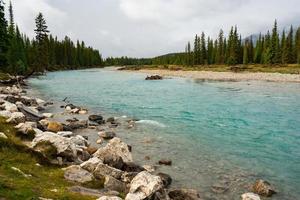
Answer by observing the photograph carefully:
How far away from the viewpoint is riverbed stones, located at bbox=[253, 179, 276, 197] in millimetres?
12578

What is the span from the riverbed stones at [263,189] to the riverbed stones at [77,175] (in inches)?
263

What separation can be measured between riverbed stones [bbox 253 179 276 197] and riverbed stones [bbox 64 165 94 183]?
6678 millimetres

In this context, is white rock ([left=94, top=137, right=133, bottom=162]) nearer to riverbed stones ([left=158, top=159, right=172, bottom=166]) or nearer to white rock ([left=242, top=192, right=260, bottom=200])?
riverbed stones ([left=158, top=159, right=172, bottom=166])

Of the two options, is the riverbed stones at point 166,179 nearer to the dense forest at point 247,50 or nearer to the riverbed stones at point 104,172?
the riverbed stones at point 104,172

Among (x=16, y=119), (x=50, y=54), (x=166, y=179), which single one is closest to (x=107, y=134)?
(x=16, y=119)

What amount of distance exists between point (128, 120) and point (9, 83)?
39.3m

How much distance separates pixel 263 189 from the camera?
12680 mm

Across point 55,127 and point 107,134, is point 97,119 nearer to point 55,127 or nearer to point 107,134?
point 55,127

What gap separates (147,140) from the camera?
67.2 ft

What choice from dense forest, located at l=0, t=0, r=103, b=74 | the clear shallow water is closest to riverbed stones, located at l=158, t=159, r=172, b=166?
the clear shallow water

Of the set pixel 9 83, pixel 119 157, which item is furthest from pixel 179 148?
pixel 9 83

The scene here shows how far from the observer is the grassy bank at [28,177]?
8.54 metres

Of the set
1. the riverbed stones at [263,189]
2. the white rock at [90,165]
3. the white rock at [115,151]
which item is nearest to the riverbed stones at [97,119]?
the white rock at [115,151]

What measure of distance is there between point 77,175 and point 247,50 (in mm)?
113837
